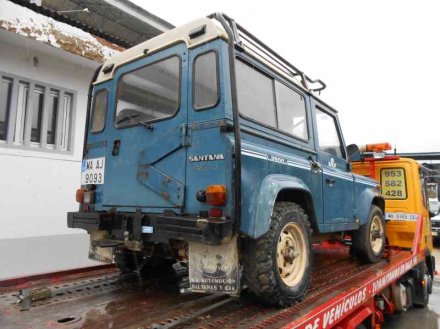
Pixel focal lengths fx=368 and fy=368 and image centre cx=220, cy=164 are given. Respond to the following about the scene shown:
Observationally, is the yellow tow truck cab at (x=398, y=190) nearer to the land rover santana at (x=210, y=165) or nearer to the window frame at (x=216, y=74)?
the land rover santana at (x=210, y=165)

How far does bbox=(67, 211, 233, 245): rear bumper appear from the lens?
259 centimetres

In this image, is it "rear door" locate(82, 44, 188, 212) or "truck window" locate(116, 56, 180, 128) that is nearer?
"rear door" locate(82, 44, 188, 212)

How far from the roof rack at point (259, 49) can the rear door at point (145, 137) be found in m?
0.46

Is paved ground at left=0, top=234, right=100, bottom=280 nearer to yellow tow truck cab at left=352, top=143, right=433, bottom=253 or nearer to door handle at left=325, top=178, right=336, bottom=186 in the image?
door handle at left=325, top=178, right=336, bottom=186

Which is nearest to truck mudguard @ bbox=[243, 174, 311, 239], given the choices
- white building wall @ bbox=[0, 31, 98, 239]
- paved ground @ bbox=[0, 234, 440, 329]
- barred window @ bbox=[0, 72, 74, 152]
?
paved ground @ bbox=[0, 234, 440, 329]

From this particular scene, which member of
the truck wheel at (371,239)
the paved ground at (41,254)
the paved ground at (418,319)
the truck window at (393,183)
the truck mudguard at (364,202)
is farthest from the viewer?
the truck window at (393,183)

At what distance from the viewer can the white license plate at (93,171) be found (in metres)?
3.75

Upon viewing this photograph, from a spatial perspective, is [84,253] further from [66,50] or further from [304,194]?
[304,194]

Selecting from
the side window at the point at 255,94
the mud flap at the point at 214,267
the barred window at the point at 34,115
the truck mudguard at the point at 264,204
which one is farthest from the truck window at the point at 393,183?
the barred window at the point at 34,115

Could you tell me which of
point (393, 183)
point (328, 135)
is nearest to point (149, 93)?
point (328, 135)

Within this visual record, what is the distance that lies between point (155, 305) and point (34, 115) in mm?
4540

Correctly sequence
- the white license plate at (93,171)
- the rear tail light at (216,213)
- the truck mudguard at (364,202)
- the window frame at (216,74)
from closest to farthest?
the rear tail light at (216,213) → the window frame at (216,74) → the white license plate at (93,171) → the truck mudguard at (364,202)

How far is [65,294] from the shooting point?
3.27 metres

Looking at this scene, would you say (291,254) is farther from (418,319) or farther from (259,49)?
(418,319)
